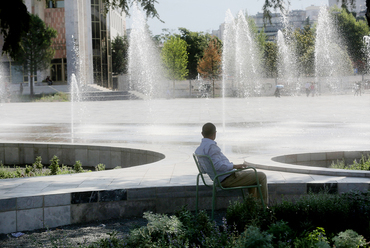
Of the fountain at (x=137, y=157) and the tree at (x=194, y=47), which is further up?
the tree at (x=194, y=47)

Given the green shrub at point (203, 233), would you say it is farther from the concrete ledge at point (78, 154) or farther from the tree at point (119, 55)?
the tree at point (119, 55)

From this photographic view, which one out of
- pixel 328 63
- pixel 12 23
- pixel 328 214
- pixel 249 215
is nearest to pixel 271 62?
pixel 328 63

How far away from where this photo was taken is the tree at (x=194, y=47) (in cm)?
7625

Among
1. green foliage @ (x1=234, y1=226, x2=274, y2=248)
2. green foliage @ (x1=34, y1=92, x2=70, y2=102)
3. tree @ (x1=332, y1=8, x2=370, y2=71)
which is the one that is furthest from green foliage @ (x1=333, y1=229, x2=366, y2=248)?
tree @ (x1=332, y1=8, x2=370, y2=71)

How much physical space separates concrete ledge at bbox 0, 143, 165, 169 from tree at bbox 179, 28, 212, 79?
6590 centimetres

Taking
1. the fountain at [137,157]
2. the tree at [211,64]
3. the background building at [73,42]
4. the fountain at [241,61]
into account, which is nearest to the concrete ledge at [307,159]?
the fountain at [137,157]

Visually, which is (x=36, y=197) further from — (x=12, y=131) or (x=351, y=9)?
(x=12, y=131)

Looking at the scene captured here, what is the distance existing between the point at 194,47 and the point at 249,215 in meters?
73.8

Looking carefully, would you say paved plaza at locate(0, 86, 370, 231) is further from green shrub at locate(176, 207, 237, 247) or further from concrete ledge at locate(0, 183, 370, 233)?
green shrub at locate(176, 207, 237, 247)

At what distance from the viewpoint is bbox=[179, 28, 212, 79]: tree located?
76.2 meters

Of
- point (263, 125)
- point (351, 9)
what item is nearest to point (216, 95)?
point (263, 125)

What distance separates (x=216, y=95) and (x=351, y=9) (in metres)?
50.9

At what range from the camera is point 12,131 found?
16.0 metres

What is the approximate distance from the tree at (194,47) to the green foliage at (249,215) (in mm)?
71794
